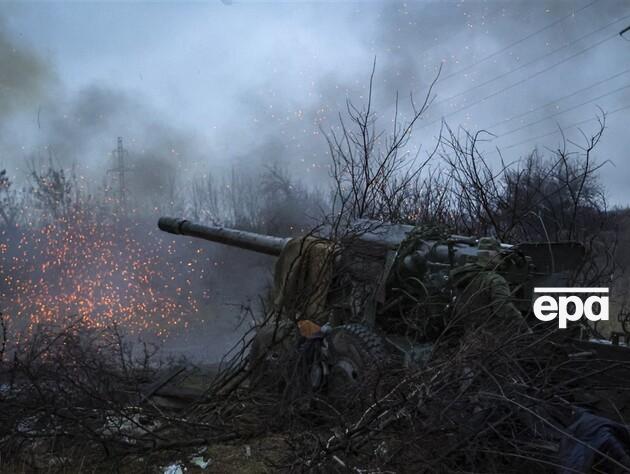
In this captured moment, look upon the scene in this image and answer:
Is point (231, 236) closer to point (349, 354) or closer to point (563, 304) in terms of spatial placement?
point (349, 354)

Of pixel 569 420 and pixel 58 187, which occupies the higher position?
pixel 58 187

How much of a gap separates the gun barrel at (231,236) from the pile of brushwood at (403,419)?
2.35 m

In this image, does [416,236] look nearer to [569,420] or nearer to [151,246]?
[569,420]

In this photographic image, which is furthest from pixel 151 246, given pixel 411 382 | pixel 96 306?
pixel 411 382

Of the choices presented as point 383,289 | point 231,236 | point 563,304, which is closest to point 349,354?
point 383,289

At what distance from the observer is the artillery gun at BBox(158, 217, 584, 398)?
5.59 m

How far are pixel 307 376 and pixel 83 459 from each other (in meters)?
2.23

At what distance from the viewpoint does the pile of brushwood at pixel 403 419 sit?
350 cm

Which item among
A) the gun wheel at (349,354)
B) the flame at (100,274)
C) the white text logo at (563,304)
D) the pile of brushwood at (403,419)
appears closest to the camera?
the pile of brushwood at (403,419)

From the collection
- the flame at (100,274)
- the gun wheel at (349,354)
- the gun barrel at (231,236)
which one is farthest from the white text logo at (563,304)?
the flame at (100,274)

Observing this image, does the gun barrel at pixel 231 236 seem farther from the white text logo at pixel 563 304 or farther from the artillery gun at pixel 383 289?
the white text logo at pixel 563 304

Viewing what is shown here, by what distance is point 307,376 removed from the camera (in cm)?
627

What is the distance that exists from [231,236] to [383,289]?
138 inches

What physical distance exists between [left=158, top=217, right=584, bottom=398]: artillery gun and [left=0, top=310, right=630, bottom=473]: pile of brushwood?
1.10 ft
